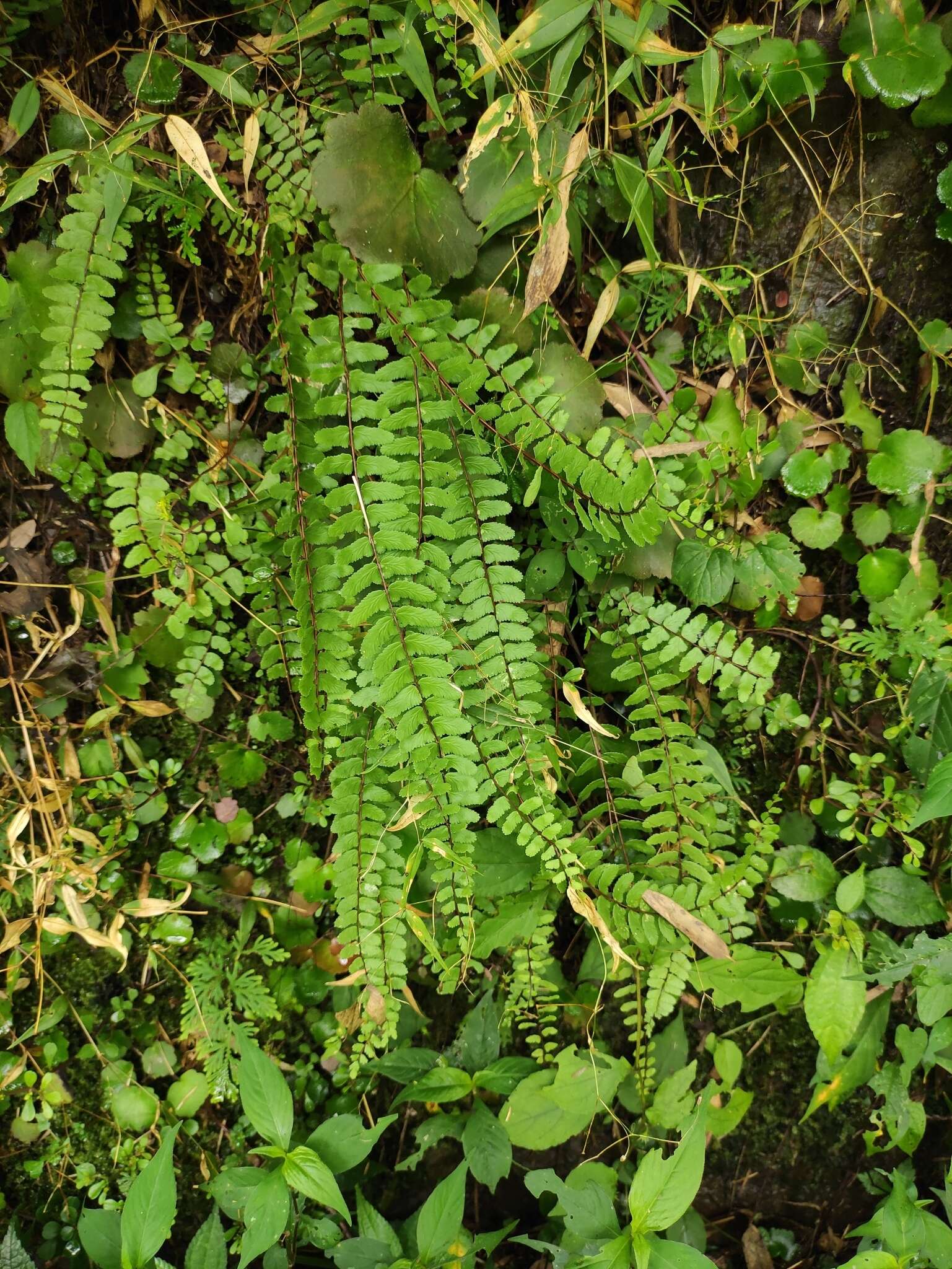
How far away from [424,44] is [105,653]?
6.25 feet

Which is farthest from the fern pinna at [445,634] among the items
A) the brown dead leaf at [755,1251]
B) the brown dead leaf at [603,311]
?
the brown dead leaf at [755,1251]

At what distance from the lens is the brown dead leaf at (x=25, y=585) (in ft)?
7.06

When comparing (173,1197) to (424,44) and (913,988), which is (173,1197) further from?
(424,44)

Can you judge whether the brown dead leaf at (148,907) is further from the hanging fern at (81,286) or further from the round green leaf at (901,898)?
the round green leaf at (901,898)

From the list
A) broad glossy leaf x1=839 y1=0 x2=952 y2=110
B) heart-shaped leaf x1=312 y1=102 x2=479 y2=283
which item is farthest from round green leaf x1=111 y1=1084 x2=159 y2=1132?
broad glossy leaf x1=839 y1=0 x2=952 y2=110

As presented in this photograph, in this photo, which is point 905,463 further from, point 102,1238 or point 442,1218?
point 102,1238


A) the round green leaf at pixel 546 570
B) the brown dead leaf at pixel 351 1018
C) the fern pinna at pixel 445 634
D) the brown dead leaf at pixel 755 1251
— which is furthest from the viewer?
the brown dead leaf at pixel 755 1251

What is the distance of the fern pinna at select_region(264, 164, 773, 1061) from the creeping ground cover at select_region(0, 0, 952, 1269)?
0.02 meters

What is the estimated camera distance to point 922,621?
7.12 ft

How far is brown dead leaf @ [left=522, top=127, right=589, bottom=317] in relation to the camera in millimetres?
1747

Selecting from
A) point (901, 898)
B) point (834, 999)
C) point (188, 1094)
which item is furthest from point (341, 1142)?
point (901, 898)

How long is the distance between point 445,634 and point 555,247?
1.01 meters

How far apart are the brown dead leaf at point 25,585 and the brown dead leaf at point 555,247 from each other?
1.62 meters

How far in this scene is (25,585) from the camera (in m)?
2.16
